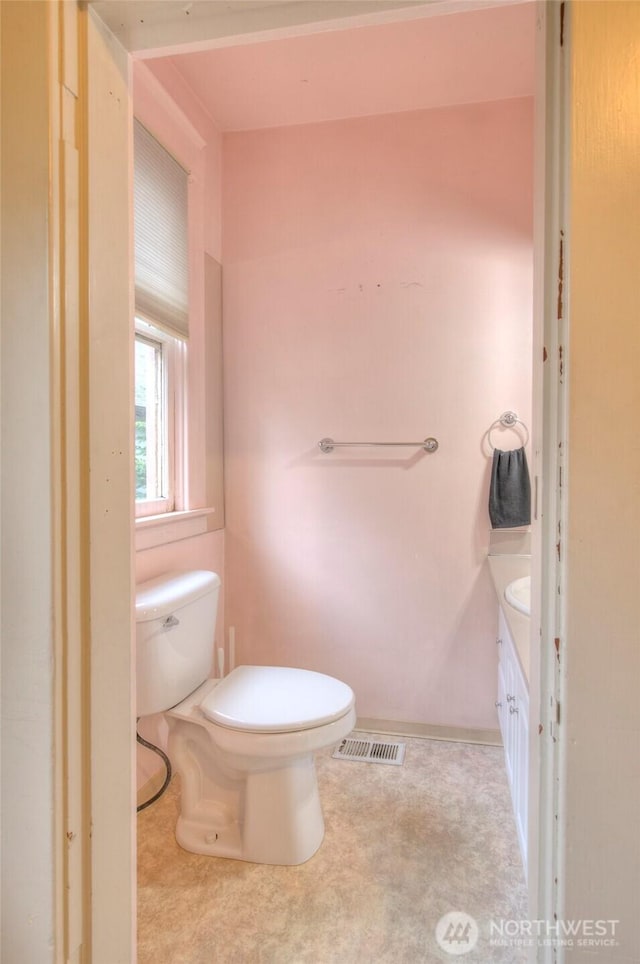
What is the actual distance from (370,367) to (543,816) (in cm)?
171

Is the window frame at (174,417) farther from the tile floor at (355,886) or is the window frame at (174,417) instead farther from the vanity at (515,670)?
the vanity at (515,670)

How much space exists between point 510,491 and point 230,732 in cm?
127

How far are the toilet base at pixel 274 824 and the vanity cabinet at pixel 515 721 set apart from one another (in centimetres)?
56

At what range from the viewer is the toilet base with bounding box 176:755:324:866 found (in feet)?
4.50

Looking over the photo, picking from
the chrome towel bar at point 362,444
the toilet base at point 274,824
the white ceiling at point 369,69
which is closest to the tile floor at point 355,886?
the toilet base at point 274,824

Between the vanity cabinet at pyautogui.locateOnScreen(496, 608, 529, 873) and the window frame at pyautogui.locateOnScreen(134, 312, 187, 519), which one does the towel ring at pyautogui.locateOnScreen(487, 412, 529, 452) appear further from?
the window frame at pyautogui.locateOnScreen(134, 312, 187, 519)

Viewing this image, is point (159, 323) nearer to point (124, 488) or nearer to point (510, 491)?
point (124, 488)

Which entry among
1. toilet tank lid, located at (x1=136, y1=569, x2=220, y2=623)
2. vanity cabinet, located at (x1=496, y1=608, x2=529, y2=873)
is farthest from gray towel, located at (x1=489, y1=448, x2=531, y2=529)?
toilet tank lid, located at (x1=136, y1=569, x2=220, y2=623)

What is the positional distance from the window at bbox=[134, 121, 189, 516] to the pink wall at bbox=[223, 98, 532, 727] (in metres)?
0.34

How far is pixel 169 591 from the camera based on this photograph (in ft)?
4.60

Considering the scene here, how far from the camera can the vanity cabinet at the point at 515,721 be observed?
1.20 meters

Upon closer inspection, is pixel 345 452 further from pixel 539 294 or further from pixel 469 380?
pixel 539 294

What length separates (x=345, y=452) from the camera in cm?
204

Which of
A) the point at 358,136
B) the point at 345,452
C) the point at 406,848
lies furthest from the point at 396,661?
the point at 358,136
